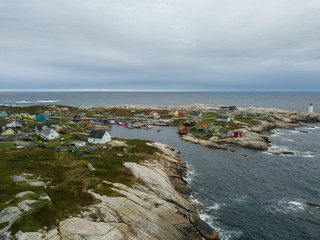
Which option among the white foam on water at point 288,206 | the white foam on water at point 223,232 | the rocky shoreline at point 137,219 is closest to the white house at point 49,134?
the rocky shoreline at point 137,219

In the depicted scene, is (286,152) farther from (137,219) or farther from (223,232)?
(137,219)

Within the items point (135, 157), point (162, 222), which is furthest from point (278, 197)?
point (135, 157)

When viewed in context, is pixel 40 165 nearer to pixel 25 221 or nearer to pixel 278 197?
pixel 25 221

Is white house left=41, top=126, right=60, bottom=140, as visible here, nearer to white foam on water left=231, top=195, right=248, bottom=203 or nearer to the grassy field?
the grassy field

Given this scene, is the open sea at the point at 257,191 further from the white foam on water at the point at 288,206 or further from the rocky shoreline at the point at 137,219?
the rocky shoreline at the point at 137,219

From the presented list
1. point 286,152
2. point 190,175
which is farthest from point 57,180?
point 286,152

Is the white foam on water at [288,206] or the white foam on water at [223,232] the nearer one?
the white foam on water at [223,232]

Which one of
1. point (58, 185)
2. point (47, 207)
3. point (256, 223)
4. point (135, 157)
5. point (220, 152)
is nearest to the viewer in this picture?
point (47, 207)
